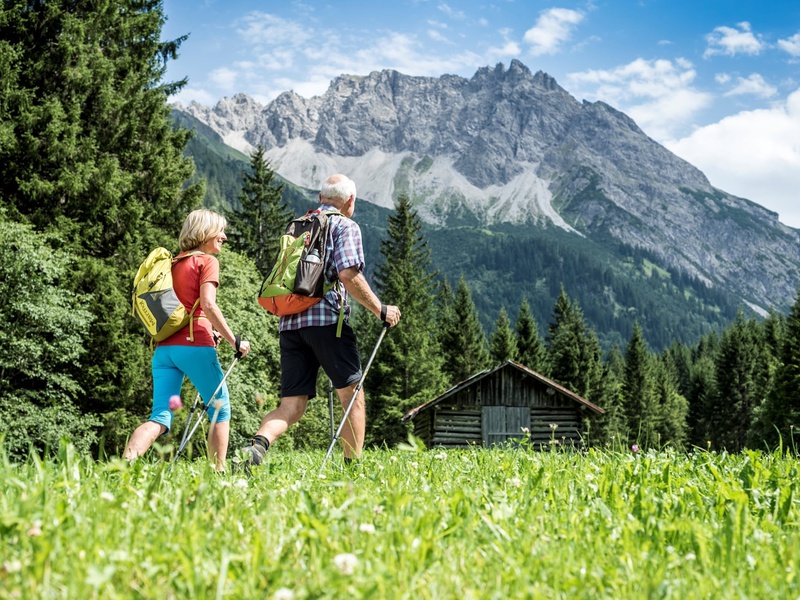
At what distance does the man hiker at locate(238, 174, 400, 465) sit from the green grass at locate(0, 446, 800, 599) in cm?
203

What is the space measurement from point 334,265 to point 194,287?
47.6 inches

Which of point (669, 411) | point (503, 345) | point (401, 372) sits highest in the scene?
point (503, 345)

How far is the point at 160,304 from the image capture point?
5.88 meters

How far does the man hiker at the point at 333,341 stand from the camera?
568 centimetres

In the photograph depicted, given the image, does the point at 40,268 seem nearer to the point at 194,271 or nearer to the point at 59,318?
the point at 59,318

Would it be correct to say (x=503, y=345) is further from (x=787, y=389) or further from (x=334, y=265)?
(x=334, y=265)

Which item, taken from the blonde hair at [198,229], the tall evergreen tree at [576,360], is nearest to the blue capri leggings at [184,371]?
the blonde hair at [198,229]

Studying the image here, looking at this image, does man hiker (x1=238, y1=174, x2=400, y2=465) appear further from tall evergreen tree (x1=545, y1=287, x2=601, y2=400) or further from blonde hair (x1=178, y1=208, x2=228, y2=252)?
tall evergreen tree (x1=545, y1=287, x2=601, y2=400)

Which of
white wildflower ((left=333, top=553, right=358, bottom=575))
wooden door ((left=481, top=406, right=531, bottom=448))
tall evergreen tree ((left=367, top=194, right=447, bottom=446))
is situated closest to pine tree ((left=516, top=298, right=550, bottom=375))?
tall evergreen tree ((left=367, top=194, right=447, bottom=446))

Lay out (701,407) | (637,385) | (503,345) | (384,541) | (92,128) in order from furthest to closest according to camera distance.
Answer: (701,407) < (637,385) < (503,345) < (92,128) < (384,541)

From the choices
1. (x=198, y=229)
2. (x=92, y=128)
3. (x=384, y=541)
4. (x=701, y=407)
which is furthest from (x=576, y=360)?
(x=384, y=541)

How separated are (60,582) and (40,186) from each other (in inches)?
824

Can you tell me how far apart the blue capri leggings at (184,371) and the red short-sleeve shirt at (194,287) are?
6 cm

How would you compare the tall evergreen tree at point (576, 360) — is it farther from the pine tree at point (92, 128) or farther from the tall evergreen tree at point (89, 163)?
the tall evergreen tree at point (89, 163)
